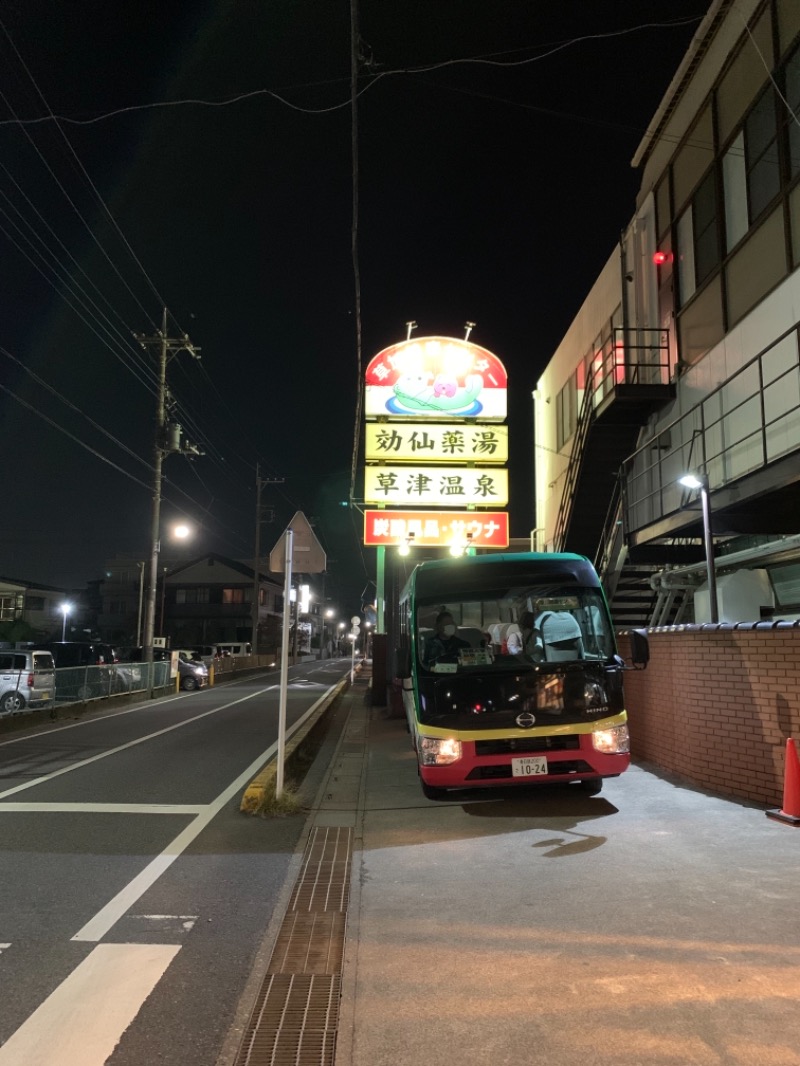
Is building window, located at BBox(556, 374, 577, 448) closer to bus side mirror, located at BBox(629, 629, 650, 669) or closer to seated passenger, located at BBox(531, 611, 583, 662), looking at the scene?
seated passenger, located at BBox(531, 611, 583, 662)

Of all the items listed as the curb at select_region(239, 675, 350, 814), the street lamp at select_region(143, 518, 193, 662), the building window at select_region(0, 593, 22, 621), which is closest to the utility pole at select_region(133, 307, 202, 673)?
the street lamp at select_region(143, 518, 193, 662)

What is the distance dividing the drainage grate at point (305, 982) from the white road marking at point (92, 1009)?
614mm

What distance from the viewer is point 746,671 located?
7324 millimetres

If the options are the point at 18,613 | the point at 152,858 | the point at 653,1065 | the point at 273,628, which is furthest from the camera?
the point at 273,628

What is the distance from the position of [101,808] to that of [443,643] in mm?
4182

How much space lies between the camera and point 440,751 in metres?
7.27

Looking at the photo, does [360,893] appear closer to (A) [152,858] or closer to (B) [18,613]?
(A) [152,858]

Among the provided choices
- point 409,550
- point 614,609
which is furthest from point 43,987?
point 409,550

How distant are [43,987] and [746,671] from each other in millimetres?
6449

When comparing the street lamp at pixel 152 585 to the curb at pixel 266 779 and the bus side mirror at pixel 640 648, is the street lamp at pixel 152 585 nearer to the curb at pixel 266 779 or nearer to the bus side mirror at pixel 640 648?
the curb at pixel 266 779

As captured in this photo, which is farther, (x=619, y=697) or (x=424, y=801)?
(x=424, y=801)

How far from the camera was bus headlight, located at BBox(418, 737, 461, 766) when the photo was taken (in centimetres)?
721

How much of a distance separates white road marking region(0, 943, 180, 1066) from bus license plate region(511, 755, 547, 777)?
374cm

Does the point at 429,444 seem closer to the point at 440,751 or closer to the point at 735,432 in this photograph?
the point at 735,432
